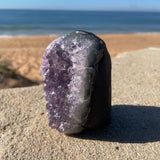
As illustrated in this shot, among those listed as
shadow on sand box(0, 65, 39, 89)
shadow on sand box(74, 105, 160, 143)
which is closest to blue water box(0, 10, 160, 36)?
shadow on sand box(0, 65, 39, 89)

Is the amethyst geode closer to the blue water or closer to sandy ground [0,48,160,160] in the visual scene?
sandy ground [0,48,160,160]

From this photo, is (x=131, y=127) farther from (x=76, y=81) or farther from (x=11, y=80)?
(x=11, y=80)

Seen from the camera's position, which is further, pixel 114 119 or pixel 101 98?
pixel 114 119

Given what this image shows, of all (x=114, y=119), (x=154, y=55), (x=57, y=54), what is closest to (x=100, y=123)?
(x=114, y=119)

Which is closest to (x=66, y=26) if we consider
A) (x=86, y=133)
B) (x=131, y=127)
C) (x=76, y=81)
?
(x=131, y=127)

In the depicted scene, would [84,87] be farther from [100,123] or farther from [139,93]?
[139,93]
